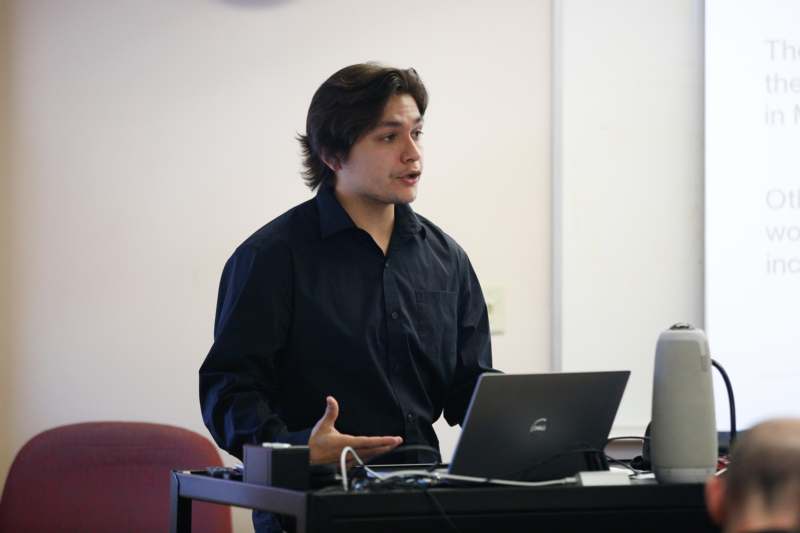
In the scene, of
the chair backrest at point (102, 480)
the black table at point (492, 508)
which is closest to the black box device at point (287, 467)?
the black table at point (492, 508)

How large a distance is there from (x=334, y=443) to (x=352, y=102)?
0.87 meters

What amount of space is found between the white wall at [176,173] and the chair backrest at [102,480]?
24cm

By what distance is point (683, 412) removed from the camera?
5.96 ft

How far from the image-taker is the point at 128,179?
3.43m

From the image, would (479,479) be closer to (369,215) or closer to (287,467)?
(287,467)

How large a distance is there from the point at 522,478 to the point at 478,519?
0.15m

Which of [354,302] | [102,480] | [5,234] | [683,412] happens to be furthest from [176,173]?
[683,412]

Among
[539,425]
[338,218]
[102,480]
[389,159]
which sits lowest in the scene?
[102,480]

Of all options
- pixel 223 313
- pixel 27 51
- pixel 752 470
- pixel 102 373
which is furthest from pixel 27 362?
pixel 752 470

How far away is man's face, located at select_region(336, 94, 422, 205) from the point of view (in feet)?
7.83

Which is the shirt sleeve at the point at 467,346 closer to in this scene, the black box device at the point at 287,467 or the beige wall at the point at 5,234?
the black box device at the point at 287,467

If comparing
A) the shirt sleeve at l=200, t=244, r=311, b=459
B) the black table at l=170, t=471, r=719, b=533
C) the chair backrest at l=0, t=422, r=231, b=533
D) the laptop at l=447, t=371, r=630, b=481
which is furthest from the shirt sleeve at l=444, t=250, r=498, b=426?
the chair backrest at l=0, t=422, r=231, b=533

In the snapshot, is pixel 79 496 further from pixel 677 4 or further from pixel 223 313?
pixel 677 4

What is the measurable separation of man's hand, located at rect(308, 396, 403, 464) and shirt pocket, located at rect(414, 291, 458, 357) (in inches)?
23.6
